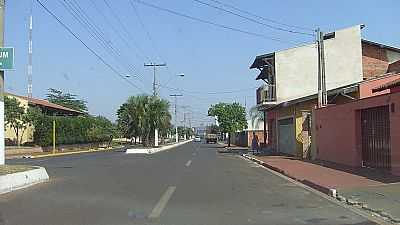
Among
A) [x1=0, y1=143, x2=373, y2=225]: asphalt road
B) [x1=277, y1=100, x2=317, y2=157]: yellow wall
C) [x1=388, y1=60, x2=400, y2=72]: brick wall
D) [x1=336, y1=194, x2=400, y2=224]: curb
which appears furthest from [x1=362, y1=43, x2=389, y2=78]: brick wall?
[x1=336, y1=194, x2=400, y2=224]: curb

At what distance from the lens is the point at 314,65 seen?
45.8 m

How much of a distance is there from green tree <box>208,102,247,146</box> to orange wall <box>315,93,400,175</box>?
182 feet

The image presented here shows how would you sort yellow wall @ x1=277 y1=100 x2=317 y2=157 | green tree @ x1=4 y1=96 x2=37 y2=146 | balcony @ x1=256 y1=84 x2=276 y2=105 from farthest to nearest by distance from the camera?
green tree @ x1=4 y1=96 x2=37 y2=146 < balcony @ x1=256 y1=84 x2=276 y2=105 < yellow wall @ x1=277 y1=100 x2=317 y2=157

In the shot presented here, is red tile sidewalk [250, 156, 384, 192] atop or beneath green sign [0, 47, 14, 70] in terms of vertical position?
beneath

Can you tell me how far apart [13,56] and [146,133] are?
3928 cm

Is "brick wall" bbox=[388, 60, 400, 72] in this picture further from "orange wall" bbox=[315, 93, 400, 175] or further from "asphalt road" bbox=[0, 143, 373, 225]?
"asphalt road" bbox=[0, 143, 373, 225]

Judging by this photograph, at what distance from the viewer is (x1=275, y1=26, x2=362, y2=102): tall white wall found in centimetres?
4462

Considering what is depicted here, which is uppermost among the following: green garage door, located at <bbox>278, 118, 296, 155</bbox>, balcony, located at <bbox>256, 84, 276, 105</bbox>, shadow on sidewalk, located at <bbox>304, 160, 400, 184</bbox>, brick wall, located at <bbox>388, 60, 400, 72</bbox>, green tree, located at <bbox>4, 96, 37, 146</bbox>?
brick wall, located at <bbox>388, 60, 400, 72</bbox>

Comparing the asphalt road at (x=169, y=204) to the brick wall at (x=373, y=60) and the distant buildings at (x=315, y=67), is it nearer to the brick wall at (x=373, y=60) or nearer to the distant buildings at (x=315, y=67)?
the distant buildings at (x=315, y=67)

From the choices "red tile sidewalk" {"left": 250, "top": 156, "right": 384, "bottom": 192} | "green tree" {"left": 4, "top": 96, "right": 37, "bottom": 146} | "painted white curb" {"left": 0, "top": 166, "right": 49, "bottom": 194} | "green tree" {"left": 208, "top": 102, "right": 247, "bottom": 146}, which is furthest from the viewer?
"green tree" {"left": 208, "top": 102, "right": 247, "bottom": 146}

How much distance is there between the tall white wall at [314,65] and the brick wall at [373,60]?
95 cm

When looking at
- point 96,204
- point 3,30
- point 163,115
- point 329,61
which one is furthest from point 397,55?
point 96,204

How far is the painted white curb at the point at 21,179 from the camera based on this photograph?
15.9 metres

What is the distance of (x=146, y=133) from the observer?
57312 mm
